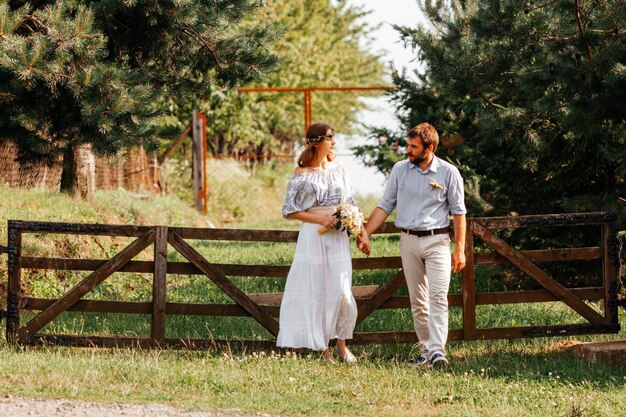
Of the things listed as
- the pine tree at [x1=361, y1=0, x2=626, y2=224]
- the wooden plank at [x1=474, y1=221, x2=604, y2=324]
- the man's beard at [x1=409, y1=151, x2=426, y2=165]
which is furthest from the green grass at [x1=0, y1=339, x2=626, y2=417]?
the pine tree at [x1=361, y1=0, x2=626, y2=224]

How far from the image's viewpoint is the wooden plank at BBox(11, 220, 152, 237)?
320 inches

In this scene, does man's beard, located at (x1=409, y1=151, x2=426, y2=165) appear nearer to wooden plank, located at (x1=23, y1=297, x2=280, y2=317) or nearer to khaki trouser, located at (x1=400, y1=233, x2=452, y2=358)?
khaki trouser, located at (x1=400, y1=233, x2=452, y2=358)

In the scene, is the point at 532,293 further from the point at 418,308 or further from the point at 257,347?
the point at 257,347

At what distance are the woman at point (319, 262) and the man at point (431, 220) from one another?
0.97ft

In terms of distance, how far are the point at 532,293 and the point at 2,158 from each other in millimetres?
8414

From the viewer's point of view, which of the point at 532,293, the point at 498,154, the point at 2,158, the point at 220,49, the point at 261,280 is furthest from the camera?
the point at 2,158

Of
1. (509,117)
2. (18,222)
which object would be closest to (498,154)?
(509,117)

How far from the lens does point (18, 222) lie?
8133mm

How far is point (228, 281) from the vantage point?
8.20 meters

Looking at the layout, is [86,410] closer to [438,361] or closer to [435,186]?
[438,361]

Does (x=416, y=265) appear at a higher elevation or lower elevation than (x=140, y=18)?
lower

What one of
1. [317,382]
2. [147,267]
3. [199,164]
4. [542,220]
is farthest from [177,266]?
[199,164]

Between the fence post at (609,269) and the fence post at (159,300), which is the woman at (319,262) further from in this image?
the fence post at (609,269)

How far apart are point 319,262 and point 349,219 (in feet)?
1.69
